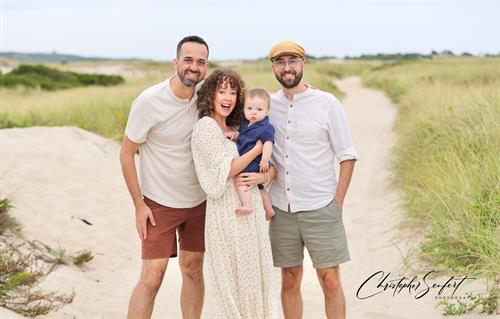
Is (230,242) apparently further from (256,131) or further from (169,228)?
(256,131)

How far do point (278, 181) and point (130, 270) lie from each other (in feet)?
10.5

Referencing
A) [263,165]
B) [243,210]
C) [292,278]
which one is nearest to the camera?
[243,210]

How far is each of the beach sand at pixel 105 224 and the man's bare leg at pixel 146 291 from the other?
3.27 feet

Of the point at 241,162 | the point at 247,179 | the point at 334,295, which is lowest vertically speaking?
the point at 334,295

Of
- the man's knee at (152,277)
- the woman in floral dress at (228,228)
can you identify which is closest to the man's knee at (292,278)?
the woman in floral dress at (228,228)

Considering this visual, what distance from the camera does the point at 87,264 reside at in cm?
691

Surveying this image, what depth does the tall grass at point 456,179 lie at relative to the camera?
5297 millimetres

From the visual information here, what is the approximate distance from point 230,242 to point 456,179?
3172 mm

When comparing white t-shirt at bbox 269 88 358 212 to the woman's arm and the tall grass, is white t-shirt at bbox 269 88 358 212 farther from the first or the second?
the tall grass

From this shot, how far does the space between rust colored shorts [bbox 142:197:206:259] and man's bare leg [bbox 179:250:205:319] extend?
107mm

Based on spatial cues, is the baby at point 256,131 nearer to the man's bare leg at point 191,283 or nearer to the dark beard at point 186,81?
the dark beard at point 186,81

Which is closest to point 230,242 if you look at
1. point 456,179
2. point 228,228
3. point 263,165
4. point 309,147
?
point 228,228

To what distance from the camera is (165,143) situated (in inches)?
163

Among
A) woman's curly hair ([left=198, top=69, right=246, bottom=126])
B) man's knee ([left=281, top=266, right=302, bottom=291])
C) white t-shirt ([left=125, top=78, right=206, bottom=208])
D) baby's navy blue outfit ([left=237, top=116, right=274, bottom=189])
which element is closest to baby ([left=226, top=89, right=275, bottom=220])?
baby's navy blue outfit ([left=237, top=116, right=274, bottom=189])
